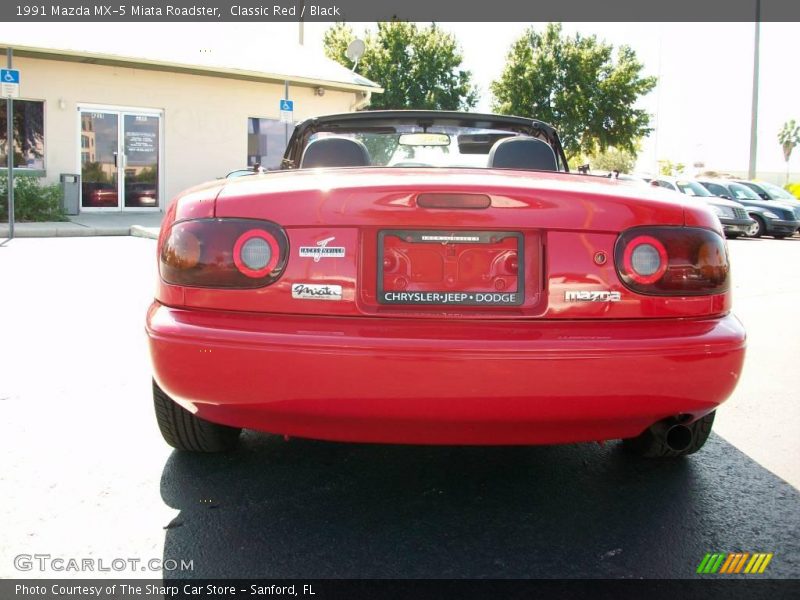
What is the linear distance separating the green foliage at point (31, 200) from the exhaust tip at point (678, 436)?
1540 cm

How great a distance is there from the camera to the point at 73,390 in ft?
13.9

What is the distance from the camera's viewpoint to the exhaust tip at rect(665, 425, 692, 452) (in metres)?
2.83

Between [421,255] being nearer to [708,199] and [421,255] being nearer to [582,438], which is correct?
[582,438]

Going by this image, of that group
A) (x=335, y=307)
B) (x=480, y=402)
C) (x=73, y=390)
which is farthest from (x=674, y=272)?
(x=73, y=390)

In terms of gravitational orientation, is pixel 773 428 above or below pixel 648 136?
below

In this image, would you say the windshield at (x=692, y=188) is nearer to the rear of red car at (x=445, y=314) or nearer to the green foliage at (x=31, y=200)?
the green foliage at (x=31, y=200)

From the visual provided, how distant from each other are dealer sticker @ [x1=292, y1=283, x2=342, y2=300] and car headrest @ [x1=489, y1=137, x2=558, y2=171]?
4.67ft

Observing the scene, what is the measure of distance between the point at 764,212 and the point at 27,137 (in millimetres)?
17389

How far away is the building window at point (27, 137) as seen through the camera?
16.9 m

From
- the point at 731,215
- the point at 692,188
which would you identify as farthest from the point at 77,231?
the point at 692,188

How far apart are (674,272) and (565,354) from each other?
50 cm

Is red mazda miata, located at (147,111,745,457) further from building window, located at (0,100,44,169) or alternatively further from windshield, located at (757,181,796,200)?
windshield, located at (757,181,796,200)

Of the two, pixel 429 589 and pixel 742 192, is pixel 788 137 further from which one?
pixel 429 589

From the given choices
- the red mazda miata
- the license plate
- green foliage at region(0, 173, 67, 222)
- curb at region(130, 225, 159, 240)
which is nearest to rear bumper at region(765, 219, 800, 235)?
curb at region(130, 225, 159, 240)
